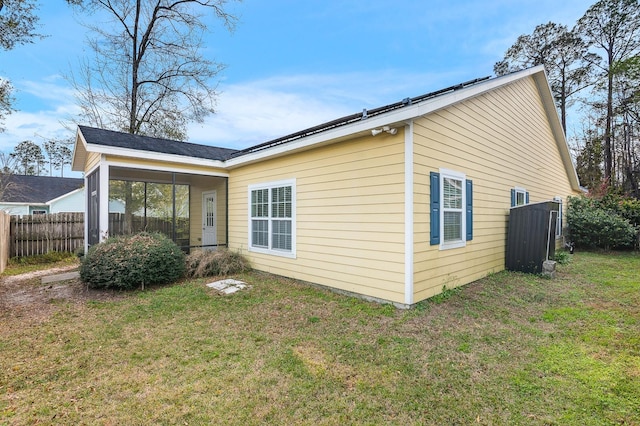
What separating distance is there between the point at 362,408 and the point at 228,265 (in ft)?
18.2

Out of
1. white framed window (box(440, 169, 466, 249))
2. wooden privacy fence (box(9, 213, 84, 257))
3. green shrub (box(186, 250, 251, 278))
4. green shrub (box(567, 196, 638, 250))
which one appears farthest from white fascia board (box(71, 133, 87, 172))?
green shrub (box(567, 196, 638, 250))

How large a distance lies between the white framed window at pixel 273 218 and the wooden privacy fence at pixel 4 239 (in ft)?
21.3

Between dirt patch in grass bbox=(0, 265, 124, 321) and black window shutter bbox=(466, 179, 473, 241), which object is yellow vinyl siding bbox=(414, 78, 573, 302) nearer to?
black window shutter bbox=(466, 179, 473, 241)

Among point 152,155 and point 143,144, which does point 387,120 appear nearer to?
point 152,155

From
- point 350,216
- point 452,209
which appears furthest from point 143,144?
point 452,209

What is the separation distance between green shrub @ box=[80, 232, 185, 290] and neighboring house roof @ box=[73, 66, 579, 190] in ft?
7.02

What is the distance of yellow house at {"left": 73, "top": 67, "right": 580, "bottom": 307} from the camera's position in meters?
4.67

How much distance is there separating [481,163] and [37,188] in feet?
88.7

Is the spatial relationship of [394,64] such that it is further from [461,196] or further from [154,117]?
[154,117]

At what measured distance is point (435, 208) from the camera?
5012 mm

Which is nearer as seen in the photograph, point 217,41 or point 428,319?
point 428,319

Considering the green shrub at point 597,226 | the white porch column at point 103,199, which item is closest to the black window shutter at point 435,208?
the white porch column at point 103,199

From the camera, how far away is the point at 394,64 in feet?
36.7

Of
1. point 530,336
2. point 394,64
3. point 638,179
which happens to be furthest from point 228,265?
point 638,179
